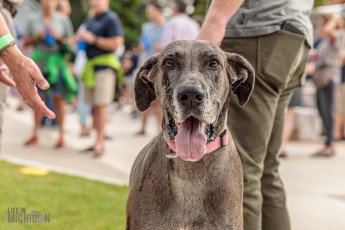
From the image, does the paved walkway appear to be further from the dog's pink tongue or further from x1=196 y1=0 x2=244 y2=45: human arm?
the dog's pink tongue

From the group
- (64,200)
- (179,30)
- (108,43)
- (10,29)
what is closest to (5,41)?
(10,29)

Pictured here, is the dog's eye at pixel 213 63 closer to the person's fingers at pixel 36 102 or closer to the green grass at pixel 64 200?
the person's fingers at pixel 36 102

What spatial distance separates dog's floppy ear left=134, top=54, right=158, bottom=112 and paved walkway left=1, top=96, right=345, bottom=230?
9.77 ft

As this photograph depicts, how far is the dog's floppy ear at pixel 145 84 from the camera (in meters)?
3.19

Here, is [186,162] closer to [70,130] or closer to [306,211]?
[306,211]

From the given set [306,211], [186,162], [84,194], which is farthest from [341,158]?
[186,162]

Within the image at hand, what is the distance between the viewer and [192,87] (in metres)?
2.76

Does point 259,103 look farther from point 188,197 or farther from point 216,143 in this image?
point 188,197

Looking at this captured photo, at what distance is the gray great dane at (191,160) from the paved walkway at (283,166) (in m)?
2.96

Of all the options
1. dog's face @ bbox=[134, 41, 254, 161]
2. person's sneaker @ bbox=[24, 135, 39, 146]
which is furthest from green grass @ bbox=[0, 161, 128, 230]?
dog's face @ bbox=[134, 41, 254, 161]

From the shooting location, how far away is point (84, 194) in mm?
6621

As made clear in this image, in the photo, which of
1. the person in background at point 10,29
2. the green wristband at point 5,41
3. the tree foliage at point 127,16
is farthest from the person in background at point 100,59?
the tree foliage at point 127,16

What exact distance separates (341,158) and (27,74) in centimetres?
823

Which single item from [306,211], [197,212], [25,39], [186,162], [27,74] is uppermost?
[25,39]
